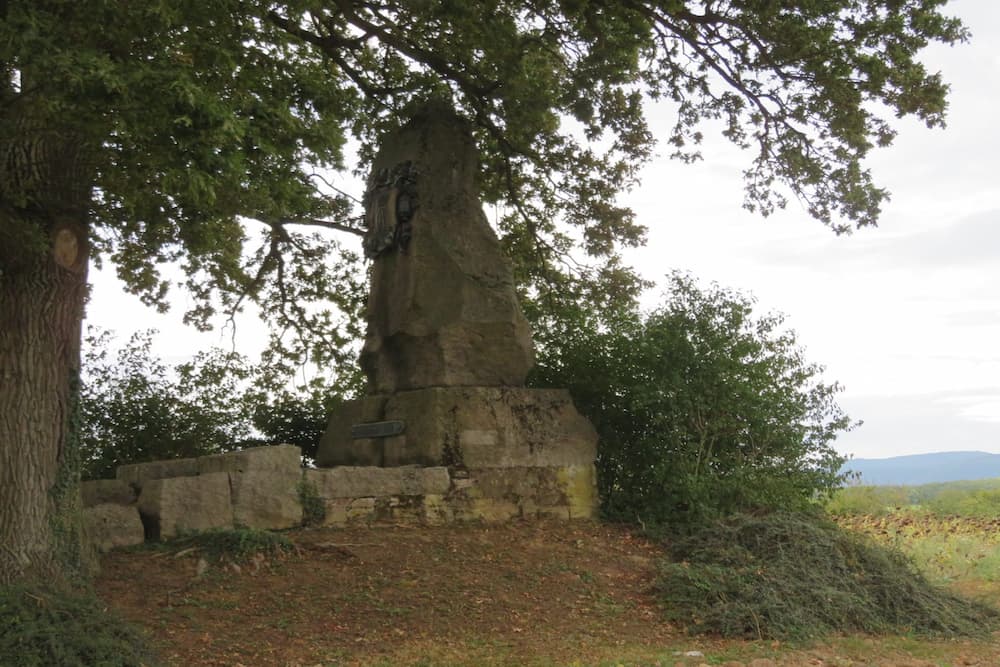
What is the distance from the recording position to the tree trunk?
21.6ft

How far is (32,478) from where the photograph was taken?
6.71 m

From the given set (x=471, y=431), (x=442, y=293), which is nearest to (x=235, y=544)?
(x=471, y=431)

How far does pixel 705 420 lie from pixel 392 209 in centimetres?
431

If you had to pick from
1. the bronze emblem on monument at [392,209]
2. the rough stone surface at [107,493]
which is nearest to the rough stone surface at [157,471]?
the rough stone surface at [107,493]

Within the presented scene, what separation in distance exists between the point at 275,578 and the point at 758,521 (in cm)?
466

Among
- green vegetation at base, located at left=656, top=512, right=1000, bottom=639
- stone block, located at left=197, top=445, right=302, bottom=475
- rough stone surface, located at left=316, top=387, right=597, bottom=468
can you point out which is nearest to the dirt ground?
green vegetation at base, located at left=656, top=512, right=1000, bottom=639

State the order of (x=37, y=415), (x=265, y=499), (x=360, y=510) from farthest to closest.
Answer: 1. (x=360, y=510)
2. (x=265, y=499)
3. (x=37, y=415)

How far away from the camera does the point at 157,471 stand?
9.42 metres

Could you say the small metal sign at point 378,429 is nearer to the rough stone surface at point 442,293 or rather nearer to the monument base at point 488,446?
the monument base at point 488,446

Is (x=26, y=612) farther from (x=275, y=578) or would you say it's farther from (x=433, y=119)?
(x=433, y=119)

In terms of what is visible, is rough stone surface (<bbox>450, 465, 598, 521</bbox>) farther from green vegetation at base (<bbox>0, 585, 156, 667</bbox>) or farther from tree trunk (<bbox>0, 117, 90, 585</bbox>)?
green vegetation at base (<bbox>0, 585, 156, 667</bbox>)

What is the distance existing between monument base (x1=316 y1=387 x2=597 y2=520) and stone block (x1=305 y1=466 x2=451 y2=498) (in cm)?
19

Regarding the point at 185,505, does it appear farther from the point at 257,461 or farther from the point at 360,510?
the point at 360,510

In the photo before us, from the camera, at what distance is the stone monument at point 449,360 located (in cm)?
995
